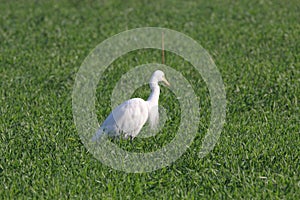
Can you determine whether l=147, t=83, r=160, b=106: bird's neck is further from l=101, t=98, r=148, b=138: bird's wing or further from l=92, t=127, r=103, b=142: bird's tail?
l=92, t=127, r=103, b=142: bird's tail

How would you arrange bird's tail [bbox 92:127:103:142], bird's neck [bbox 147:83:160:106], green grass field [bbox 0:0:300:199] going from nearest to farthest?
1. green grass field [bbox 0:0:300:199]
2. bird's tail [bbox 92:127:103:142]
3. bird's neck [bbox 147:83:160:106]

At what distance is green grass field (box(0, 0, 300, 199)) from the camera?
735 centimetres

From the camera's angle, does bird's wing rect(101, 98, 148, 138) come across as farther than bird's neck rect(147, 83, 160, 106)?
No

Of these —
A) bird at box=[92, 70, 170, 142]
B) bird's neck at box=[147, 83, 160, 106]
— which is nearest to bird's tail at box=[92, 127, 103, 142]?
bird at box=[92, 70, 170, 142]

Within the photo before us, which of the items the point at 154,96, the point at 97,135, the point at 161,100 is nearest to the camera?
the point at 97,135

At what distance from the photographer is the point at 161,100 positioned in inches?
411

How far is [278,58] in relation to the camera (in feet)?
43.7

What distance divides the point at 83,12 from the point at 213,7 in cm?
372

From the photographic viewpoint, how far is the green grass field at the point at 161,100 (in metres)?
7.35

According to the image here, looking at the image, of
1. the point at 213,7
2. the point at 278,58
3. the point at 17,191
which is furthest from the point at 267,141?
the point at 213,7

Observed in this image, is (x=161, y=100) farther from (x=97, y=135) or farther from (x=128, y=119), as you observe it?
(x=97, y=135)

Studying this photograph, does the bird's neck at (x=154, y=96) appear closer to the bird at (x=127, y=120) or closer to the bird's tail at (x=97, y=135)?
the bird at (x=127, y=120)

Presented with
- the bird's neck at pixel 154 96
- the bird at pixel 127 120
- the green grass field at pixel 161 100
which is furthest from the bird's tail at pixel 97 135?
the bird's neck at pixel 154 96

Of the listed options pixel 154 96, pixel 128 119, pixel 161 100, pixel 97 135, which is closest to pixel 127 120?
pixel 128 119
